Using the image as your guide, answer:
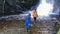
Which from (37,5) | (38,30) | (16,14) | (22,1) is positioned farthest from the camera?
(37,5)

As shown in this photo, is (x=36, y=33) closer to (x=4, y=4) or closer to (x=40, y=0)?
(x=4, y=4)

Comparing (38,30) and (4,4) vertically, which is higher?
(4,4)

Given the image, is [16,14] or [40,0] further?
[40,0]

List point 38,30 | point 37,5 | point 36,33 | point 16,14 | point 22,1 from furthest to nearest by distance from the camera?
point 37,5
point 22,1
point 16,14
point 38,30
point 36,33

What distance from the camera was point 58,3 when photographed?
99.5 ft

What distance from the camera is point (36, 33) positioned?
16.1 metres

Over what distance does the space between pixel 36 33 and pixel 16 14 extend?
38.2ft

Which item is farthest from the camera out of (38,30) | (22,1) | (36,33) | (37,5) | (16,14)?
(37,5)

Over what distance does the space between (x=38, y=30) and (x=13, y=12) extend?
11262 mm

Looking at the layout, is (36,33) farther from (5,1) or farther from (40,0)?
(40,0)

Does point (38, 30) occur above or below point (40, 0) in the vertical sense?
below

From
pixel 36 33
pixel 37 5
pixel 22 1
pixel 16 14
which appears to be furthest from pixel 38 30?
pixel 37 5

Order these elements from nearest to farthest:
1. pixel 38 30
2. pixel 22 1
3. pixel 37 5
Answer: pixel 38 30 → pixel 22 1 → pixel 37 5

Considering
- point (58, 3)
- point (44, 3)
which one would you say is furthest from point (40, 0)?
point (58, 3)
